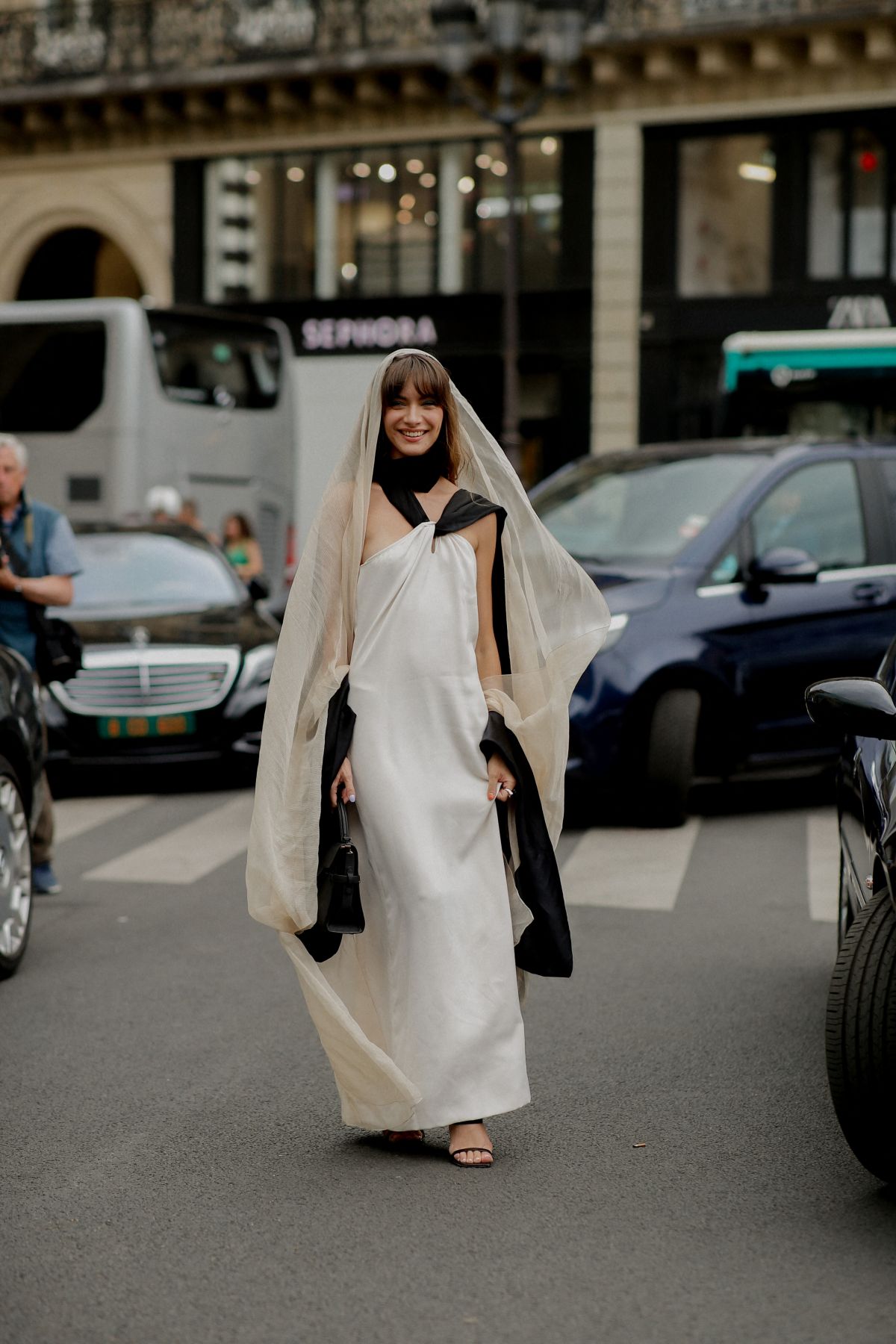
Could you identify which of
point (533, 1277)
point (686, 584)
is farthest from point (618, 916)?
point (533, 1277)

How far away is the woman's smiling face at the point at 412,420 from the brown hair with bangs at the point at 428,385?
0.01 metres

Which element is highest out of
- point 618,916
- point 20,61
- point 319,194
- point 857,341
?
point 20,61

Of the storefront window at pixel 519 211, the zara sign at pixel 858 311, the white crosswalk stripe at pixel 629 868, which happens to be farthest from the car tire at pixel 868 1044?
the storefront window at pixel 519 211

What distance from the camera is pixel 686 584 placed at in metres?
9.21

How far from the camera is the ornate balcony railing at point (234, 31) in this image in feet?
80.0

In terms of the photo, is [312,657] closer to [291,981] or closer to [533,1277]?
[533,1277]

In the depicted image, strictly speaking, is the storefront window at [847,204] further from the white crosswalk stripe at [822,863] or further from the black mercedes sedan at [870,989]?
the black mercedes sedan at [870,989]

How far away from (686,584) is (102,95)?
21116 millimetres

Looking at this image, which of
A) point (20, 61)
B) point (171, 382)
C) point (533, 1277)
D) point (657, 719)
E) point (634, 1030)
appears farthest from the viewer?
point (20, 61)

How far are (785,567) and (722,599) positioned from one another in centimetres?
38

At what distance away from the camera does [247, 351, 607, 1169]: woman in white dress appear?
13.6 ft

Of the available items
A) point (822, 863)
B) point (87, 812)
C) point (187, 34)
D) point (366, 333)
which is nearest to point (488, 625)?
point (822, 863)

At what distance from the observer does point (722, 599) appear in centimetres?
928

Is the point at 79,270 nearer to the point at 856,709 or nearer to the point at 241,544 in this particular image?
the point at 241,544
